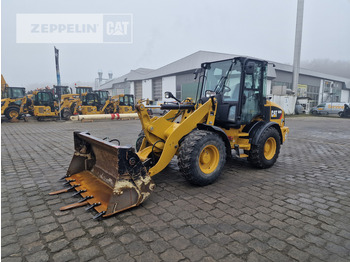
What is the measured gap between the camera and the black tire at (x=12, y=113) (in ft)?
60.1

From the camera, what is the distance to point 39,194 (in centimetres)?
383

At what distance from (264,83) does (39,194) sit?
5.18 metres

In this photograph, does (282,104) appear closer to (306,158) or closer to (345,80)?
(306,158)

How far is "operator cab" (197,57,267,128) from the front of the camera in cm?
483

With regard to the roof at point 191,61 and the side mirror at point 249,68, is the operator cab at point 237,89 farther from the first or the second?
the roof at point 191,61

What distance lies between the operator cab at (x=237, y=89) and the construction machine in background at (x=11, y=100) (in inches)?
752

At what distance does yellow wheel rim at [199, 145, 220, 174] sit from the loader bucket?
117 centimetres

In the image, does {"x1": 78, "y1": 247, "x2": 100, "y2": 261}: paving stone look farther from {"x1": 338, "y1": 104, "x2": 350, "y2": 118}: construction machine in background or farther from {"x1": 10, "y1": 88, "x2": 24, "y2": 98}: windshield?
{"x1": 338, "y1": 104, "x2": 350, "y2": 118}: construction machine in background

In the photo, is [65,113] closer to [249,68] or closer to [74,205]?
[74,205]

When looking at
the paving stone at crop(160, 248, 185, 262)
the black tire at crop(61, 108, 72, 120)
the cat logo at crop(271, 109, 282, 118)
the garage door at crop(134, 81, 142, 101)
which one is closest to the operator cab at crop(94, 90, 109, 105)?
the black tire at crop(61, 108, 72, 120)

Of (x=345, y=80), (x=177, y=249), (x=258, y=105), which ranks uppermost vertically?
(x=345, y=80)

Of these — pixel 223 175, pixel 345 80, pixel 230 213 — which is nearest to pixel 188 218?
pixel 230 213

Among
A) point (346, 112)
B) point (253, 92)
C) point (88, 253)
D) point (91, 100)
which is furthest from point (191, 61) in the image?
point (88, 253)

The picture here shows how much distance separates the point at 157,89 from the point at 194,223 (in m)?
36.9
